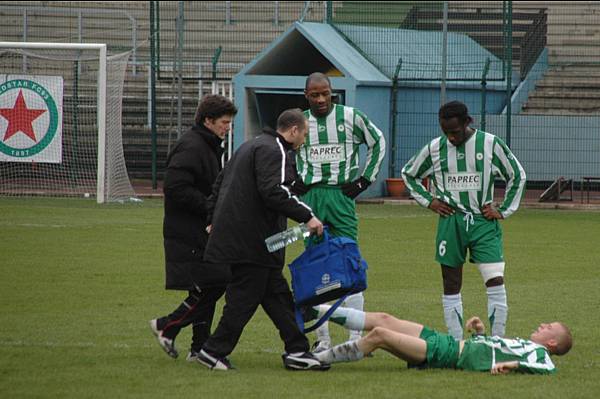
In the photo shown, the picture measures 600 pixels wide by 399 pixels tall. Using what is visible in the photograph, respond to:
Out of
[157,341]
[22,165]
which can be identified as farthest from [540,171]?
[157,341]

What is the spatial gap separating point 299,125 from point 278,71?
704 inches

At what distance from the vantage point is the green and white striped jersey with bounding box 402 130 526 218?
9.55 m

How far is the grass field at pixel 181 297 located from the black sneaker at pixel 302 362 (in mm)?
92

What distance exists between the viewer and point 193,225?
904cm

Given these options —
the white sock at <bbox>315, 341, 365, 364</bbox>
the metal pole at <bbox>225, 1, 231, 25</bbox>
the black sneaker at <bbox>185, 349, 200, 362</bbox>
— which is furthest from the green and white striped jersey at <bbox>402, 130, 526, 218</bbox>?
the metal pole at <bbox>225, 1, 231, 25</bbox>

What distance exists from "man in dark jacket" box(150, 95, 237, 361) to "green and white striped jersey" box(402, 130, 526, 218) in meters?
1.74

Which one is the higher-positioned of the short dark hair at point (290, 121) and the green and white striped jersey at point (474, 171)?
the short dark hair at point (290, 121)

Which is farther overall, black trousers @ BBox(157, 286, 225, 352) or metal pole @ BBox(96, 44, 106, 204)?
metal pole @ BBox(96, 44, 106, 204)

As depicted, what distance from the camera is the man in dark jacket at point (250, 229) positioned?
27.6 ft

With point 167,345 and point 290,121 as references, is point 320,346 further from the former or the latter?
point 290,121

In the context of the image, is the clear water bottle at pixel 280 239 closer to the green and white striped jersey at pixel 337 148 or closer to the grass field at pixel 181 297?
the grass field at pixel 181 297

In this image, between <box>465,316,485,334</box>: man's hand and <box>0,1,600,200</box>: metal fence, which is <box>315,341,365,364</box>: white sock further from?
<box>0,1,600,200</box>: metal fence

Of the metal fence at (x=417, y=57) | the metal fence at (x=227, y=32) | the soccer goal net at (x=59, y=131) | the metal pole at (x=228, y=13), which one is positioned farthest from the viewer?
the metal pole at (x=228, y=13)

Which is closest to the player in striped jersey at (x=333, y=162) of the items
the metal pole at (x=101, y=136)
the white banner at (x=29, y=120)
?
the metal pole at (x=101, y=136)
